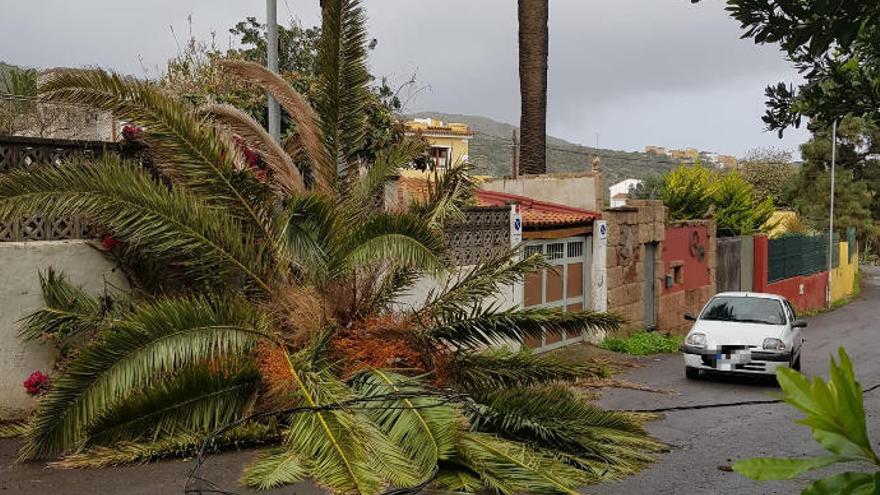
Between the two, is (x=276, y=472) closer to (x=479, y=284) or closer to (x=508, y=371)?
(x=508, y=371)

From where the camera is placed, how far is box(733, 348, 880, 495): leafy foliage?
162 cm

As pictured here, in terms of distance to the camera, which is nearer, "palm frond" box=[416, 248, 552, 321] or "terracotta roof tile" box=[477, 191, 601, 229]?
"palm frond" box=[416, 248, 552, 321]

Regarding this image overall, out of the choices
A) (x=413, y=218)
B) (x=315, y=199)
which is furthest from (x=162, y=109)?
(x=413, y=218)

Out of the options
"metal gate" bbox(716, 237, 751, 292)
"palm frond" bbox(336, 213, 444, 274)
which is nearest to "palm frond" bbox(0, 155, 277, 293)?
"palm frond" bbox(336, 213, 444, 274)

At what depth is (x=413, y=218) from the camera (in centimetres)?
824

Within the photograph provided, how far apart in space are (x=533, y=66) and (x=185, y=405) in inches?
535

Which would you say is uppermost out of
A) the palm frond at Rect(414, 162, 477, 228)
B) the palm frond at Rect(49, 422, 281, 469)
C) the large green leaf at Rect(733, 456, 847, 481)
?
the palm frond at Rect(414, 162, 477, 228)

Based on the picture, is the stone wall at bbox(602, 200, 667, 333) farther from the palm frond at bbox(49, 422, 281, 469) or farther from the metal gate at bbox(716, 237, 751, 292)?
the palm frond at bbox(49, 422, 281, 469)

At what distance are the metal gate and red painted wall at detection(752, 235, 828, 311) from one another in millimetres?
1215

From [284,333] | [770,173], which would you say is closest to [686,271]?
[284,333]

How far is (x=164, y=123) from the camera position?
8.47m

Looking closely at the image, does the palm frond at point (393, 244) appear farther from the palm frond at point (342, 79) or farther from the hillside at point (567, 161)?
the hillside at point (567, 161)

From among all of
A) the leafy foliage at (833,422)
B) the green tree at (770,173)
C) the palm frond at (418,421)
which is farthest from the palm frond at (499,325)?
the green tree at (770,173)

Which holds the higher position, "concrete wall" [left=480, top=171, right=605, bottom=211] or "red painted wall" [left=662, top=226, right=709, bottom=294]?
"concrete wall" [left=480, top=171, right=605, bottom=211]
